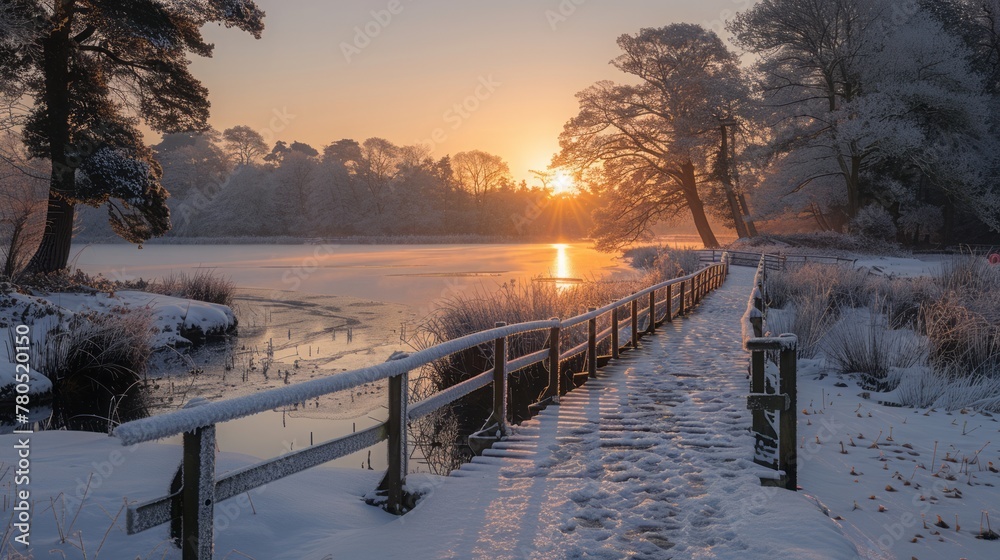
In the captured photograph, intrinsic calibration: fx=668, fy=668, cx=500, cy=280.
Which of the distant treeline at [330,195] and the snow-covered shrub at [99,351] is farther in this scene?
the distant treeline at [330,195]

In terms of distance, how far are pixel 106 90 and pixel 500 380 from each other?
57.5ft

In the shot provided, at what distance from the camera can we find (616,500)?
479 cm

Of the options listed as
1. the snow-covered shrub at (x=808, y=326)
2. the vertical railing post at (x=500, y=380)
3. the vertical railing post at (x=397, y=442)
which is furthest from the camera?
the snow-covered shrub at (x=808, y=326)

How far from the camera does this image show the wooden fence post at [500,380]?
21.0 ft

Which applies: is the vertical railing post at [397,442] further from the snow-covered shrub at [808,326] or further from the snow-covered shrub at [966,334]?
the snow-covered shrub at [808,326]

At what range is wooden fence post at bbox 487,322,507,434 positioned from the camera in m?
6.39

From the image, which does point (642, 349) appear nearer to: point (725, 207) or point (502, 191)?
point (725, 207)

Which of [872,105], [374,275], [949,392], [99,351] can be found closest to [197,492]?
[949,392]

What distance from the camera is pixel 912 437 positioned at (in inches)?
272

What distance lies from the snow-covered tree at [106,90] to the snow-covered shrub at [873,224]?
33743 mm

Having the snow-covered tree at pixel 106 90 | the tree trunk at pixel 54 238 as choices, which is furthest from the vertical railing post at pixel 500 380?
the tree trunk at pixel 54 238

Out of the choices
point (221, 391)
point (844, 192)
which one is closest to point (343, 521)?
point (221, 391)

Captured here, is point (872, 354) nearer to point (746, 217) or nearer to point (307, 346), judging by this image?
point (307, 346)

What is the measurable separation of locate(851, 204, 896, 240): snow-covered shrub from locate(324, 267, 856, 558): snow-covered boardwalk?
35469mm
